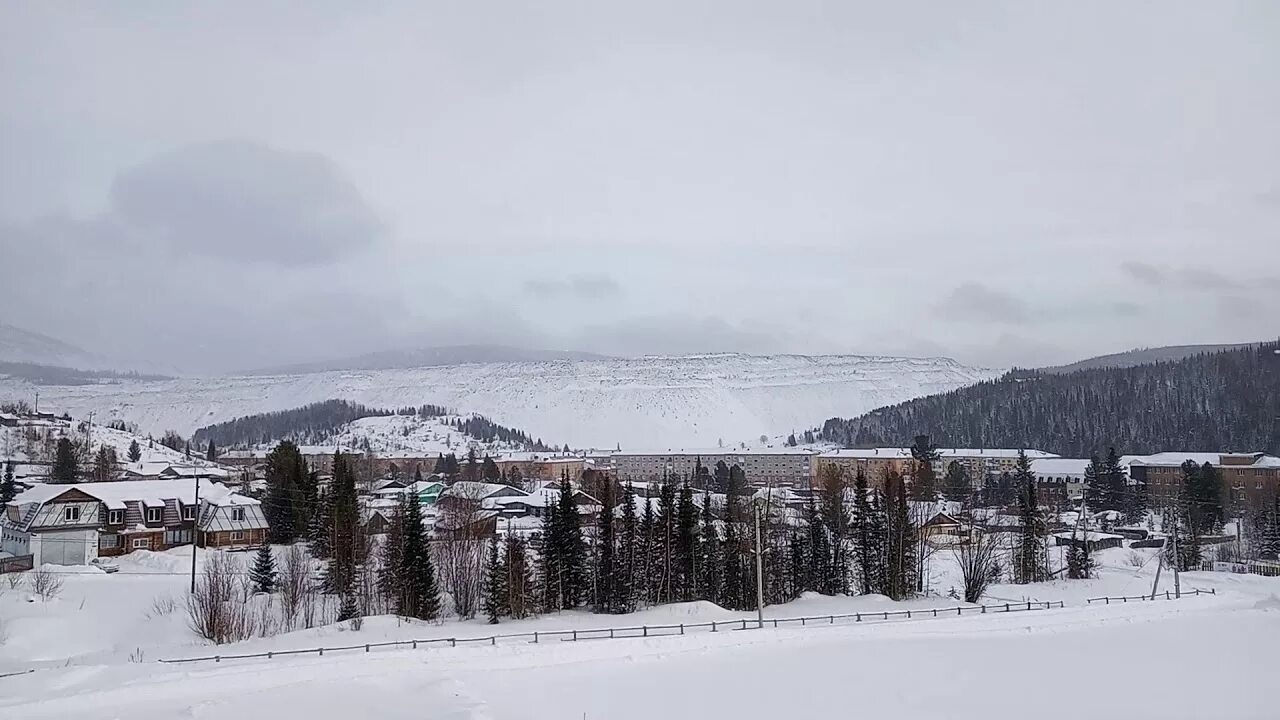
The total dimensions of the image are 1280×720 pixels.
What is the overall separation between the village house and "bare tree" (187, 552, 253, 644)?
15.9 m

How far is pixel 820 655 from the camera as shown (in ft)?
83.3

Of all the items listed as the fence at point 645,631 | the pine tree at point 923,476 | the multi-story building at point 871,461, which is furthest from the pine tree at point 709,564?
the multi-story building at point 871,461

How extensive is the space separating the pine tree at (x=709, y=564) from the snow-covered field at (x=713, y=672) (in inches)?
538

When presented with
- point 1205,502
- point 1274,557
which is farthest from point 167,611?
point 1205,502

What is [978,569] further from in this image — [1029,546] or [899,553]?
[1029,546]

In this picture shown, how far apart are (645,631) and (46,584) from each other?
1154 inches

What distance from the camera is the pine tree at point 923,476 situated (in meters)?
83.1

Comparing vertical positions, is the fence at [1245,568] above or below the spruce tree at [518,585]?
below

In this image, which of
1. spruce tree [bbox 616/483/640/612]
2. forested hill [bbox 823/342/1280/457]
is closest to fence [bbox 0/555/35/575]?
spruce tree [bbox 616/483/640/612]

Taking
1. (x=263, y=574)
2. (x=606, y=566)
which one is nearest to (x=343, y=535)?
(x=263, y=574)

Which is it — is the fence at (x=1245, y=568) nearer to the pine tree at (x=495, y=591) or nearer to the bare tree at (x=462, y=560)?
the pine tree at (x=495, y=591)

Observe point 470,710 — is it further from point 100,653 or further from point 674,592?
point 674,592

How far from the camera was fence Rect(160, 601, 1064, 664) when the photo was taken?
24.6 meters

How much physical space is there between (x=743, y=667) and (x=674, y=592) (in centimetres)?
2101
